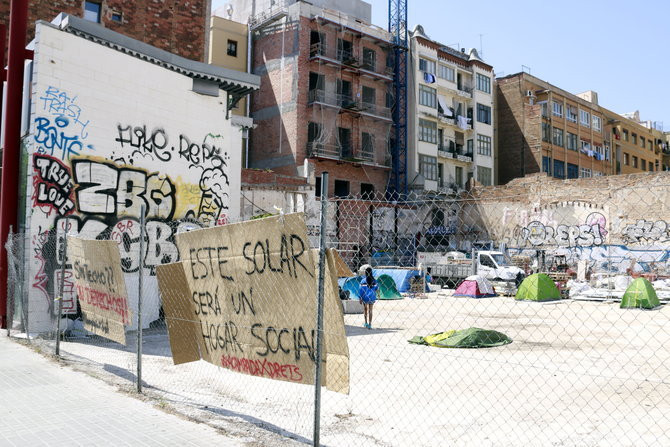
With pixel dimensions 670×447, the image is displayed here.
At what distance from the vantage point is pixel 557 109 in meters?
54.5

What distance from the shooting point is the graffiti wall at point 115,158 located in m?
12.3

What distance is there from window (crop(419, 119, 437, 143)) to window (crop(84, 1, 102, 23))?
1065 inches

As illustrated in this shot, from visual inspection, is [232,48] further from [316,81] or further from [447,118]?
[447,118]

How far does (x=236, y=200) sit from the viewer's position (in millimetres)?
17891

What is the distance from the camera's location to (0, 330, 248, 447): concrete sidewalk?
206 inches

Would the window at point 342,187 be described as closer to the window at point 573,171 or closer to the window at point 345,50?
the window at point 345,50

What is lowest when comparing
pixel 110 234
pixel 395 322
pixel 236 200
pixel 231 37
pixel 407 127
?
pixel 395 322

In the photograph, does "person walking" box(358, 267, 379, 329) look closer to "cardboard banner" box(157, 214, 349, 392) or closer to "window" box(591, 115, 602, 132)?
"cardboard banner" box(157, 214, 349, 392)

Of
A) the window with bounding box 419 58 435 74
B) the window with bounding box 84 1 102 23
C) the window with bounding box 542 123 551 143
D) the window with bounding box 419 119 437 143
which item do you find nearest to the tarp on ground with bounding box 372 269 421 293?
the window with bounding box 84 1 102 23

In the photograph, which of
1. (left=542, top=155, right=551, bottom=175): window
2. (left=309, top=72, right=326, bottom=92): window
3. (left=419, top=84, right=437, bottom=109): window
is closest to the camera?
(left=309, top=72, right=326, bottom=92): window

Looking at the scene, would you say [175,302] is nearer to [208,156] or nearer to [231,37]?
[208,156]

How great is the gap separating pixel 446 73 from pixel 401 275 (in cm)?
2801

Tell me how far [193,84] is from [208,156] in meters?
2.13

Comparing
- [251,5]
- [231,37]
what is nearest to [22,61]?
[231,37]
